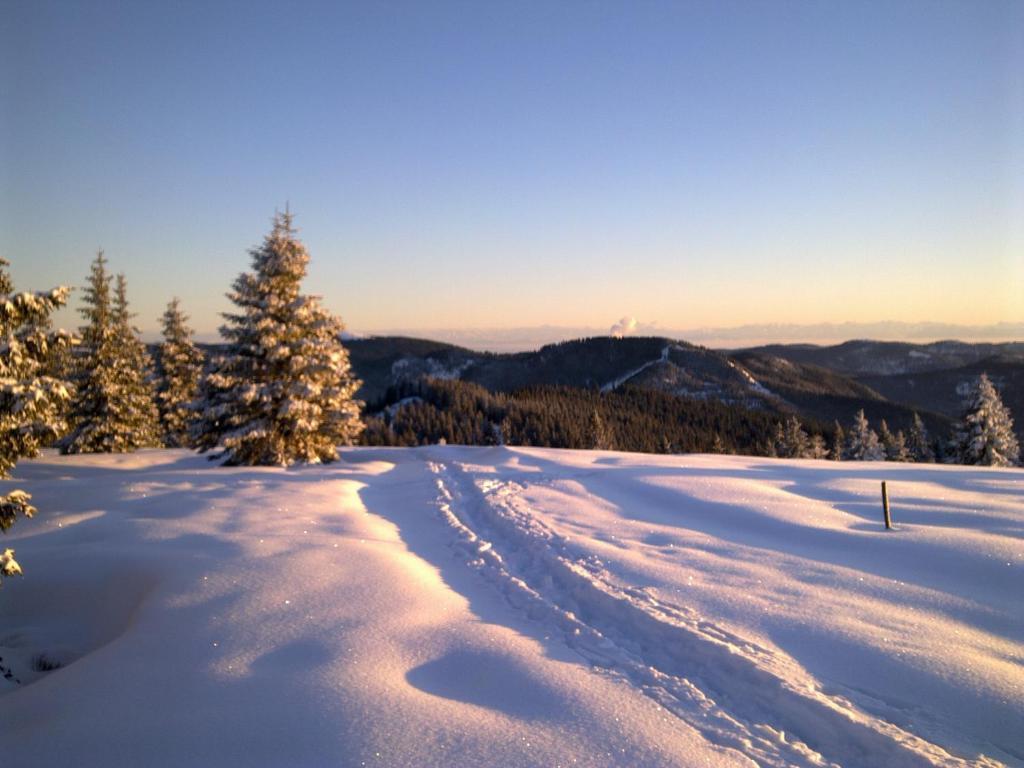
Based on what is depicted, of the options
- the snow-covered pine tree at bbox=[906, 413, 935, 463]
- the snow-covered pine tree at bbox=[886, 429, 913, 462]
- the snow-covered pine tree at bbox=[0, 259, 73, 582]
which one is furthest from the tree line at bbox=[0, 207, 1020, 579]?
the snow-covered pine tree at bbox=[906, 413, 935, 463]

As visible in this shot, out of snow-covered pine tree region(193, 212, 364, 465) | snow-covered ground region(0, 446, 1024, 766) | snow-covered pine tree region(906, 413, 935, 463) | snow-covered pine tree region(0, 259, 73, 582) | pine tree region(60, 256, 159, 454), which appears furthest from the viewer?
snow-covered pine tree region(906, 413, 935, 463)

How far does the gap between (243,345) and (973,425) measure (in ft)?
129

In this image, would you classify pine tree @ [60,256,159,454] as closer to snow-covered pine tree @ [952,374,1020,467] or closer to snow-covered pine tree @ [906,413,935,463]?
snow-covered pine tree @ [952,374,1020,467]

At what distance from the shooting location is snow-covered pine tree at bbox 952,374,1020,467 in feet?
102

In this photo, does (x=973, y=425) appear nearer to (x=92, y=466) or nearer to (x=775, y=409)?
(x=92, y=466)

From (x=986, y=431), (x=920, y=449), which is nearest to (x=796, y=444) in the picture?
(x=920, y=449)

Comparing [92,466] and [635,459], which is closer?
[92,466]

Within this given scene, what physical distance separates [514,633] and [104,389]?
2794 cm

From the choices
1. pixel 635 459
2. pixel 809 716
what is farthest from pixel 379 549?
pixel 635 459

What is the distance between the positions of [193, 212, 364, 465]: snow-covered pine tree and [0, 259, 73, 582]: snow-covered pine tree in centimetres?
1042

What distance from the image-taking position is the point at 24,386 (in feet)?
22.0

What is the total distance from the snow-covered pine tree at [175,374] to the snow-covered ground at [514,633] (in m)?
23.2

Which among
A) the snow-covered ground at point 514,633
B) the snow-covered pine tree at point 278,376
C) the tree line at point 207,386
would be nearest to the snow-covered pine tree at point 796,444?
the tree line at point 207,386

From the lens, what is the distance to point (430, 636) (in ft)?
18.3
